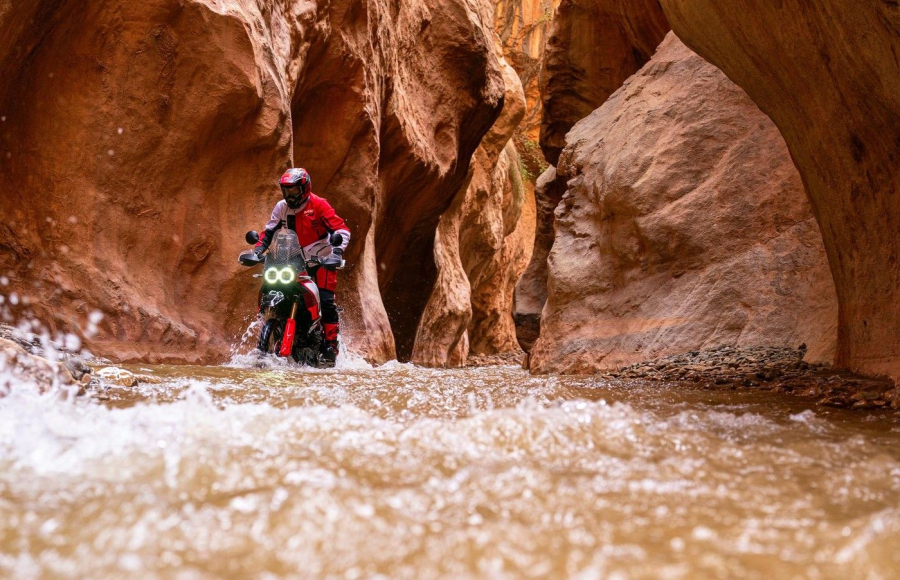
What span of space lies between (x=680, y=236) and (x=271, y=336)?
169 inches

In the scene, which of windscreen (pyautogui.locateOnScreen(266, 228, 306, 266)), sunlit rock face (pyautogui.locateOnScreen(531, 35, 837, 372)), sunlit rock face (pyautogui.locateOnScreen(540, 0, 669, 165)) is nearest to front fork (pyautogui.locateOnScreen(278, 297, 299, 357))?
windscreen (pyautogui.locateOnScreen(266, 228, 306, 266))

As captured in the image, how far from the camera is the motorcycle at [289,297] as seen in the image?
672 cm

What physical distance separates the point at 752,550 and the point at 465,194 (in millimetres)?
16379

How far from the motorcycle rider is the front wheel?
2.15 feet

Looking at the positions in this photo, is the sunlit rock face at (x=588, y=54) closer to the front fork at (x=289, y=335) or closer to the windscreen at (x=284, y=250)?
the windscreen at (x=284, y=250)

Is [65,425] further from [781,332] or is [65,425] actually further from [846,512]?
[781,332]

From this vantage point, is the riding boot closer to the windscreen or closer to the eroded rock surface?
the windscreen

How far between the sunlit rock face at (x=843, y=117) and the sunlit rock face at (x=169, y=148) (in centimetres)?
443

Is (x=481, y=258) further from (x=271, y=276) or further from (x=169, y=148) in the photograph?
(x=271, y=276)

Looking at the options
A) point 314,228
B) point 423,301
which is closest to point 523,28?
point 423,301

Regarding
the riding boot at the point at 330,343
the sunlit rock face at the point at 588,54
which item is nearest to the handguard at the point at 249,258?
the riding boot at the point at 330,343

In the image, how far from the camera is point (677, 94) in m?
9.00

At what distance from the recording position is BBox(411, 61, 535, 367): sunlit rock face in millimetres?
→ 15688

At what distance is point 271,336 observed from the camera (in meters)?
6.80
